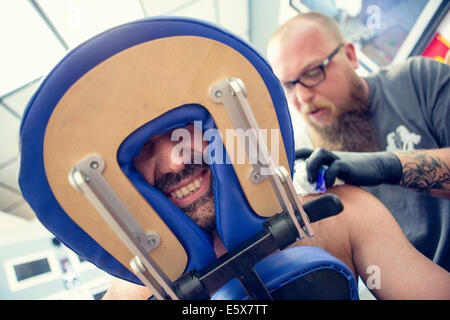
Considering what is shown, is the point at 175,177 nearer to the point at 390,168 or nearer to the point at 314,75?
the point at 390,168

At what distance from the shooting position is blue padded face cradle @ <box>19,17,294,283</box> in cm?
45

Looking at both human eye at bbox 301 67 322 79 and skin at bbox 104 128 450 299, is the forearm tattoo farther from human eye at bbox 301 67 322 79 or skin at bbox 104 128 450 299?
human eye at bbox 301 67 322 79

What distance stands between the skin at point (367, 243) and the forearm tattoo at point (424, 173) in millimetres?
188

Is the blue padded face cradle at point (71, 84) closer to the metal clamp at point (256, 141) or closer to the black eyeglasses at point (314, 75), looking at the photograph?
Result: the metal clamp at point (256, 141)

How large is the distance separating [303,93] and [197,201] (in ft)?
3.36

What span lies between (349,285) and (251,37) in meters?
2.51

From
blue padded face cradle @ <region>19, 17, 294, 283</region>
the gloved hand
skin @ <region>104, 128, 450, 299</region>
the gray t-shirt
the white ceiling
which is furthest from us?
the white ceiling

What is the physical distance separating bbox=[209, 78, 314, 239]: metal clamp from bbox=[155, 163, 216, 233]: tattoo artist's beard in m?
0.29

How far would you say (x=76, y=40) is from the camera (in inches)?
64.9

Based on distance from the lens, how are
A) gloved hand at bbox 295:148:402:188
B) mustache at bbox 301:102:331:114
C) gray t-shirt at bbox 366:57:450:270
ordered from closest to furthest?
gloved hand at bbox 295:148:402:188, gray t-shirt at bbox 366:57:450:270, mustache at bbox 301:102:331:114

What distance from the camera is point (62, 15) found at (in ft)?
4.83

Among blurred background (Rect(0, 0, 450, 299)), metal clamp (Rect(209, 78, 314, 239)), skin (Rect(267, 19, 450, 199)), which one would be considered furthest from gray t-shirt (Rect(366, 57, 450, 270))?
metal clamp (Rect(209, 78, 314, 239))

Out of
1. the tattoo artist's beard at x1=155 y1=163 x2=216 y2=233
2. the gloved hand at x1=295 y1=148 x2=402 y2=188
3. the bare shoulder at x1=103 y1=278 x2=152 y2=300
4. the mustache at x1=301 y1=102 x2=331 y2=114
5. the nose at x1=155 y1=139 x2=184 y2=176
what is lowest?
the bare shoulder at x1=103 y1=278 x2=152 y2=300

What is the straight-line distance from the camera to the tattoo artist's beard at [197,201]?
2.53 ft
